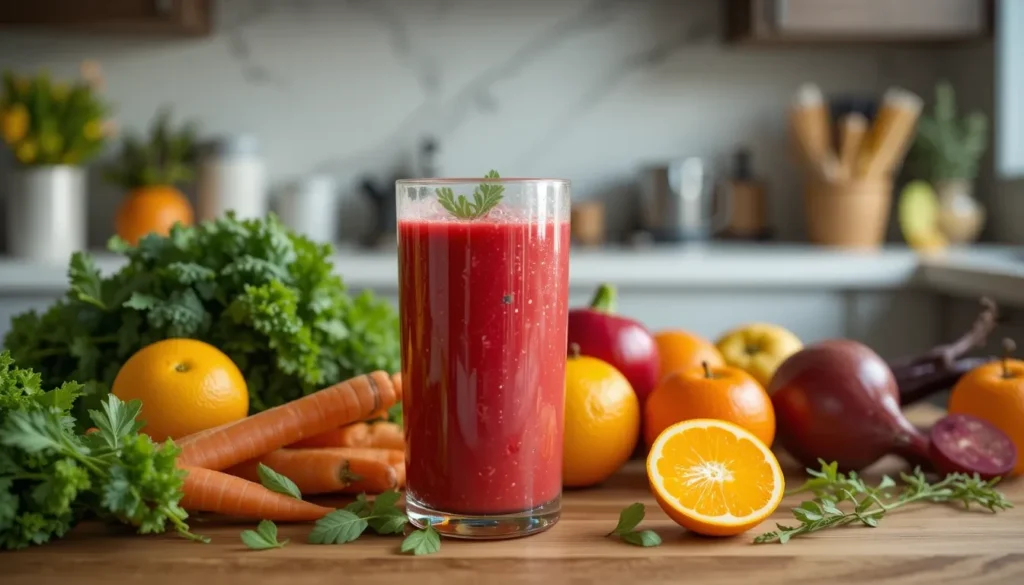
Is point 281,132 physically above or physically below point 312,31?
below

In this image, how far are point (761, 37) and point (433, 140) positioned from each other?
3.50ft

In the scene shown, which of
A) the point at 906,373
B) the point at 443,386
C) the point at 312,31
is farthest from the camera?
the point at 312,31

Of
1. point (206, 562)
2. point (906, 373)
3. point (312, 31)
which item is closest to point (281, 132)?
point (312, 31)

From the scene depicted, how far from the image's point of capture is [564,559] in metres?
0.72

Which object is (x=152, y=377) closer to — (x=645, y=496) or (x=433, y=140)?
(x=645, y=496)

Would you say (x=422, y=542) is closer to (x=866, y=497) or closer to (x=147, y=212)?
(x=866, y=497)

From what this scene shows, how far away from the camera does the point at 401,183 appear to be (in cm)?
81

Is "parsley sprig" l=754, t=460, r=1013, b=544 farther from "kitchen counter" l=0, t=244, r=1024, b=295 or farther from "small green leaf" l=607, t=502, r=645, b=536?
"kitchen counter" l=0, t=244, r=1024, b=295

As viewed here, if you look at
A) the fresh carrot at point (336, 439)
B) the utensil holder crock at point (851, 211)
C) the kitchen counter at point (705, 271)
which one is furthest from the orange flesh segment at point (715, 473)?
the utensil holder crock at point (851, 211)

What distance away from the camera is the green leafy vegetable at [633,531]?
2.49 ft

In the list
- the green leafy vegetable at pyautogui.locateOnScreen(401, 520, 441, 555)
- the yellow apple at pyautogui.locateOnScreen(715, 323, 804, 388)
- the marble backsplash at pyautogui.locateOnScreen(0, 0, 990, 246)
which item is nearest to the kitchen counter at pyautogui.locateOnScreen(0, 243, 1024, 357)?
the marble backsplash at pyautogui.locateOnScreen(0, 0, 990, 246)

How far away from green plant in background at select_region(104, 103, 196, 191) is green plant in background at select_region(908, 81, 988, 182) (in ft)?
7.44

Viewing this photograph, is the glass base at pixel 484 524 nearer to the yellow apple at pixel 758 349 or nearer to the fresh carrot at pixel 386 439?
the fresh carrot at pixel 386 439

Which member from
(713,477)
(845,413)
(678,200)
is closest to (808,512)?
(713,477)
